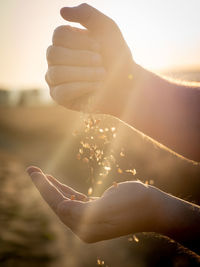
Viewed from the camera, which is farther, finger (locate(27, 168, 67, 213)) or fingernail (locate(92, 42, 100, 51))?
finger (locate(27, 168, 67, 213))

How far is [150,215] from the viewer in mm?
2545

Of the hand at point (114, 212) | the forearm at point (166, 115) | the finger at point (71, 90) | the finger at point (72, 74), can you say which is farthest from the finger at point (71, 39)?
the hand at point (114, 212)

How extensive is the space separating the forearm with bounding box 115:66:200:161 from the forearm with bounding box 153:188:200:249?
552 mm

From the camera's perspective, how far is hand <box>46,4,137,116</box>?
2.47 meters

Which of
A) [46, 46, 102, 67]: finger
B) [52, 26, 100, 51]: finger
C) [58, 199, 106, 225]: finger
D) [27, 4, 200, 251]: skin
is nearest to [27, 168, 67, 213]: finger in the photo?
[27, 4, 200, 251]: skin

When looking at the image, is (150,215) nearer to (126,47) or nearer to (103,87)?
(103,87)

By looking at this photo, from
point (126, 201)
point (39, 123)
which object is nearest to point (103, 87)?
point (126, 201)

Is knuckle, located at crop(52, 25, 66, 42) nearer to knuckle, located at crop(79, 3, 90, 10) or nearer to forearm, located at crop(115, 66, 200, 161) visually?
knuckle, located at crop(79, 3, 90, 10)

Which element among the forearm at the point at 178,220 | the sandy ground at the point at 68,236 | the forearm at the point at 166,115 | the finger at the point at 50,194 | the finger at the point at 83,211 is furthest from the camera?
the sandy ground at the point at 68,236

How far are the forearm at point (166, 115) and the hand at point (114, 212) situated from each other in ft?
1.94

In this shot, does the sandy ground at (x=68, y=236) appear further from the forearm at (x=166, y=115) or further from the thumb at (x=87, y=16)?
the thumb at (x=87, y=16)

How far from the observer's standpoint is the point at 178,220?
8.31 ft

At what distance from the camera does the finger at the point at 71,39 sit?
2.46m

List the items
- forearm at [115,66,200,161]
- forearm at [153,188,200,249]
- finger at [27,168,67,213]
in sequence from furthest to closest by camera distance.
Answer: forearm at [115,66,200,161]
finger at [27,168,67,213]
forearm at [153,188,200,249]
